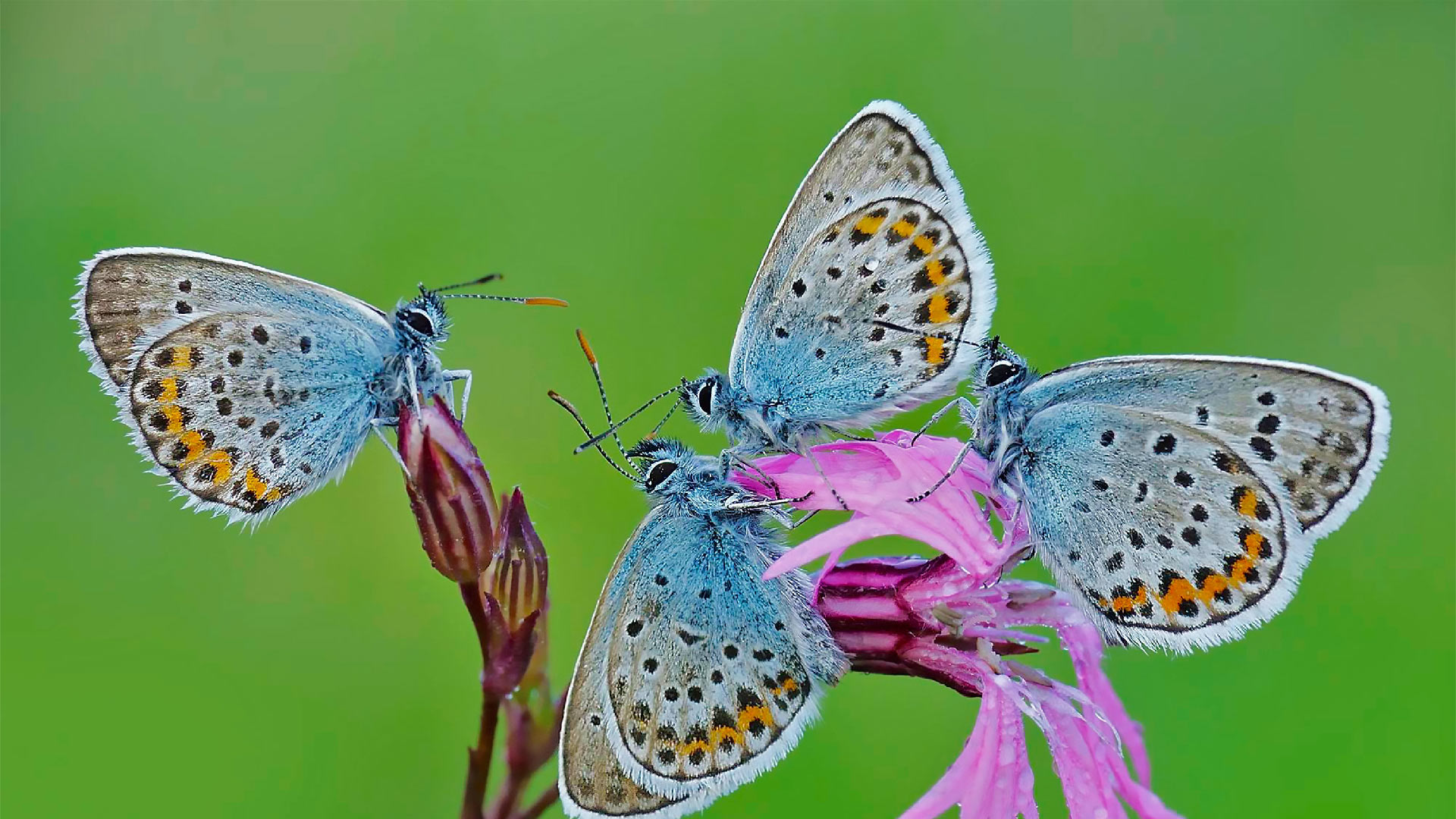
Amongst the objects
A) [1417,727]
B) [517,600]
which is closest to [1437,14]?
[1417,727]

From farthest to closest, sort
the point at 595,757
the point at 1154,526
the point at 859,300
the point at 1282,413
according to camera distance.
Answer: the point at 859,300, the point at 1154,526, the point at 1282,413, the point at 595,757

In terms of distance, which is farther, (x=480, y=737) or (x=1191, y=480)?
(x=480, y=737)

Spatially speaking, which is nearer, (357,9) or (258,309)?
(258,309)

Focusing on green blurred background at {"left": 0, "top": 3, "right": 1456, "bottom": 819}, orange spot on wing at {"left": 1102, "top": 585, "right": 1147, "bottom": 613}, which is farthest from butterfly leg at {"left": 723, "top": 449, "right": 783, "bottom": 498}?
green blurred background at {"left": 0, "top": 3, "right": 1456, "bottom": 819}

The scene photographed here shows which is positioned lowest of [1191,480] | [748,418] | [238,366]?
[1191,480]

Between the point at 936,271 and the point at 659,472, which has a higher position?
the point at 936,271

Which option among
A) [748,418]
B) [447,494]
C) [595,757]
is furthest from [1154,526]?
[447,494]

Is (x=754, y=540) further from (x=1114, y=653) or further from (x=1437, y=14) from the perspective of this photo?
(x=1437, y=14)

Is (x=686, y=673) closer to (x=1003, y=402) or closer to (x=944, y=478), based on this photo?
(x=944, y=478)
